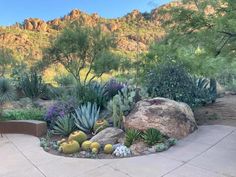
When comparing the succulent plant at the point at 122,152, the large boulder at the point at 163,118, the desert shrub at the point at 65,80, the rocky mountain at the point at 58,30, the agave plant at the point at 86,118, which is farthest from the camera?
the rocky mountain at the point at 58,30

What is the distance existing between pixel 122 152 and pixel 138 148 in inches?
15.9

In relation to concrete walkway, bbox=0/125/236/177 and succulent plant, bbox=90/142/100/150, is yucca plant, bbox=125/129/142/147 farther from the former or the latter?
concrete walkway, bbox=0/125/236/177

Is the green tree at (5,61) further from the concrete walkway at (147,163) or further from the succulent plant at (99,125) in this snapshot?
the concrete walkway at (147,163)

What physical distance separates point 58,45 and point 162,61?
671 centimetres

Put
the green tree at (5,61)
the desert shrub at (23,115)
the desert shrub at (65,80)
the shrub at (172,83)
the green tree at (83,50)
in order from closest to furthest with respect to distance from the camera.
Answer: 1. the shrub at (172,83)
2. the desert shrub at (23,115)
3. the green tree at (83,50)
4. the desert shrub at (65,80)
5. the green tree at (5,61)

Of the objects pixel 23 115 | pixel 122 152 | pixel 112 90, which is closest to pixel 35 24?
pixel 23 115

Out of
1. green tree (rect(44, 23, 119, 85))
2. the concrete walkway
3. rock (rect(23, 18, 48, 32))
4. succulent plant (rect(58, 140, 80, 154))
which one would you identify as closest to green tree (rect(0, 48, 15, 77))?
green tree (rect(44, 23, 119, 85))

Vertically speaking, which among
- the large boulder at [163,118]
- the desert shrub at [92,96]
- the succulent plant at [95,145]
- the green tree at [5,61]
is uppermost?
the green tree at [5,61]

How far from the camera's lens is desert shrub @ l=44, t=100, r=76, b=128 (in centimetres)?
829

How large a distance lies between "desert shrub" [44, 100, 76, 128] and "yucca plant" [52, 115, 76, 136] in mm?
457

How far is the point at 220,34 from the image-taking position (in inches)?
246

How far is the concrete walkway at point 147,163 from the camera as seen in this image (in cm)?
470

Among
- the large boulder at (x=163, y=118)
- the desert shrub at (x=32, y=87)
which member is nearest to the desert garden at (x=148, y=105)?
the large boulder at (x=163, y=118)

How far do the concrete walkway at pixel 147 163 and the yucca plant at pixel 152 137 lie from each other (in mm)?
361
